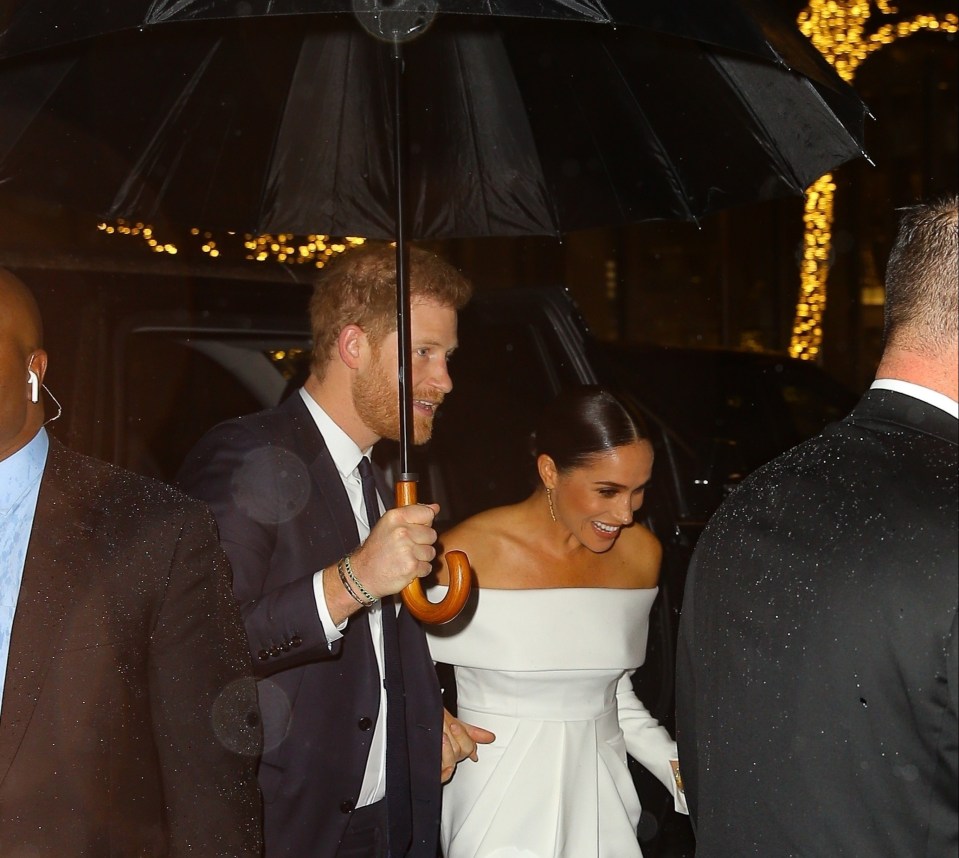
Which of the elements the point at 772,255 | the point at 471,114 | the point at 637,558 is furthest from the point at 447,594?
the point at 772,255

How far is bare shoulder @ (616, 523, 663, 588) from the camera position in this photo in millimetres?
3549

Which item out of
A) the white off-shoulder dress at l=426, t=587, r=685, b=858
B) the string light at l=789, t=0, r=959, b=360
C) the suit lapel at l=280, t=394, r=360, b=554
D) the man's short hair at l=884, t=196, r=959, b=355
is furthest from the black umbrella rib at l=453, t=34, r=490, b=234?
the string light at l=789, t=0, r=959, b=360

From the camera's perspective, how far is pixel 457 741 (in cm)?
314

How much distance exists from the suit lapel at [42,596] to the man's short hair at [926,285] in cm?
141

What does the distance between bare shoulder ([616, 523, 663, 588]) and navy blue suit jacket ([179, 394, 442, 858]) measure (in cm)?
103

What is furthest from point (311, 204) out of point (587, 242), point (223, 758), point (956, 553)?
point (587, 242)

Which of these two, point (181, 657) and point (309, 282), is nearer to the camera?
point (181, 657)

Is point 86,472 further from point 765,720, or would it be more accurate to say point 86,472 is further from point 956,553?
point 956,553

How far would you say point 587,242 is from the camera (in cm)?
1528

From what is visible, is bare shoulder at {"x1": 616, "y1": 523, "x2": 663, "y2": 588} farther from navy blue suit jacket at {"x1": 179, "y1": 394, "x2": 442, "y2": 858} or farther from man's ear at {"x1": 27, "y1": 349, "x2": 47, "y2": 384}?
man's ear at {"x1": 27, "y1": 349, "x2": 47, "y2": 384}

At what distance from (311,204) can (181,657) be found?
5.11 ft

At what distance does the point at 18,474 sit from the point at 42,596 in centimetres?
22

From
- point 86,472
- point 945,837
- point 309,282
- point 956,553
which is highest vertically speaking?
point 309,282

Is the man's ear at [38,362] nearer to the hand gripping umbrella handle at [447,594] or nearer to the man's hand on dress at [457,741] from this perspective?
the hand gripping umbrella handle at [447,594]
